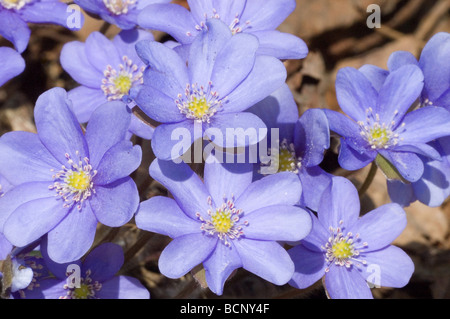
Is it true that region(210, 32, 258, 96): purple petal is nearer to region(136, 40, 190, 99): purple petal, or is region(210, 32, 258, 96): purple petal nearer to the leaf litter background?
region(136, 40, 190, 99): purple petal

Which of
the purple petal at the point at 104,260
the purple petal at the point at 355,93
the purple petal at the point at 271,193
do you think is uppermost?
the purple petal at the point at 355,93

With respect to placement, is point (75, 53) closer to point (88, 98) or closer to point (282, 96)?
point (88, 98)

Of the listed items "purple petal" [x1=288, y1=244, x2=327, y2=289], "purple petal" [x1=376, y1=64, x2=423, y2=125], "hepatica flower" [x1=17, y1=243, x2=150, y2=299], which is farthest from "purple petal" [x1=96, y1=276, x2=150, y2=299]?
"purple petal" [x1=376, y1=64, x2=423, y2=125]

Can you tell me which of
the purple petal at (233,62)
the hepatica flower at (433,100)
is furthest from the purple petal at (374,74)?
the purple petal at (233,62)

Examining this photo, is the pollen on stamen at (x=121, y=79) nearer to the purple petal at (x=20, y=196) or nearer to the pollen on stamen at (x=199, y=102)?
the pollen on stamen at (x=199, y=102)

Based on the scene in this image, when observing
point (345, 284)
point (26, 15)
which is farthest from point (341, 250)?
point (26, 15)
